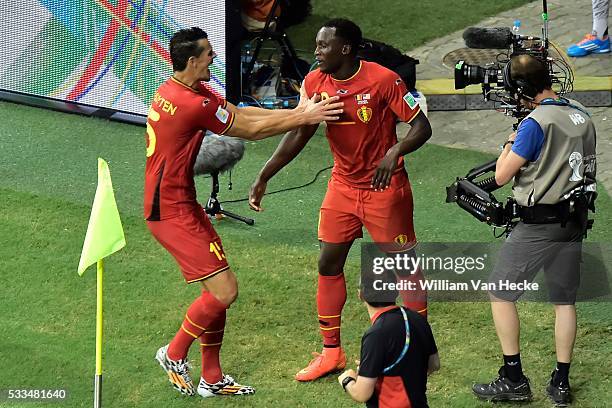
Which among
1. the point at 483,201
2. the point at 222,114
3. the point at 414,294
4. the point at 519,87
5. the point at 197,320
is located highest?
the point at 519,87

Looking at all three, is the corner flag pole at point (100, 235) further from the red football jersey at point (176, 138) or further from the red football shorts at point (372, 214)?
the red football shorts at point (372, 214)

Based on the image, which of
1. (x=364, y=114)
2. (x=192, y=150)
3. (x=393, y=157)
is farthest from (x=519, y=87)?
(x=192, y=150)

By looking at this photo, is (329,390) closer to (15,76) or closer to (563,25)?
(15,76)

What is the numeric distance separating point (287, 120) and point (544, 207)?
1.72 meters

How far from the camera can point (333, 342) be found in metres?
8.41

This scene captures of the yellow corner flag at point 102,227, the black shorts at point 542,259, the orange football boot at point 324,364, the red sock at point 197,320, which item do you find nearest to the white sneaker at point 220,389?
the red sock at point 197,320

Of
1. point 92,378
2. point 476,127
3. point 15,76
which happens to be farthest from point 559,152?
point 15,76

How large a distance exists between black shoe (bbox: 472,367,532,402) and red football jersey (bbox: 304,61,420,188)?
1.54 meters

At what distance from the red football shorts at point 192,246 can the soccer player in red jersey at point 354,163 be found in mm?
493

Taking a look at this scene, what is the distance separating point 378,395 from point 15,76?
28.8 feet

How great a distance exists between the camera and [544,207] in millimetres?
7625

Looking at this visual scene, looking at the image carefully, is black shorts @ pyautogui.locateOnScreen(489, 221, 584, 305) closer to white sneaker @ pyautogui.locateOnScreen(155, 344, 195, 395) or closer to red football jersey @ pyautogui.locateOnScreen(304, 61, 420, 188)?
red football jersey @ pyautogui.locateOnScreen(304, 61, 420, 188)

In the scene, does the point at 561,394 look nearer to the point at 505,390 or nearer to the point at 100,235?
the point at 505,390

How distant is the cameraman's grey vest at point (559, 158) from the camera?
744 centimetres
